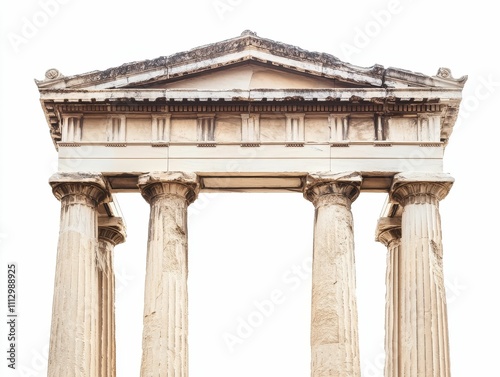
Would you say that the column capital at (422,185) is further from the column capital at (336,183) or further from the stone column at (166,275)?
the stone column at (166,275)

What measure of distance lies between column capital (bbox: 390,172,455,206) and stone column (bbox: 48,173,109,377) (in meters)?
9.60

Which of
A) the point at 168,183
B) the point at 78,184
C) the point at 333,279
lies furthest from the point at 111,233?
the point at 333,279

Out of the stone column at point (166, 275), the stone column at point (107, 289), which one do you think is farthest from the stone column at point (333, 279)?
the stone column at point (107, 289)

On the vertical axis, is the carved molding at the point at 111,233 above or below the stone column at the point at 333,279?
above

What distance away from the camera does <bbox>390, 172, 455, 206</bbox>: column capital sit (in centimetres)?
4581

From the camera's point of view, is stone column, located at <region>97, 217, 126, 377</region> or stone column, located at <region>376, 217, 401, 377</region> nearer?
stone column, located at <region>97, 217, 126, 377</region>

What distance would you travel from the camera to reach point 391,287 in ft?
165

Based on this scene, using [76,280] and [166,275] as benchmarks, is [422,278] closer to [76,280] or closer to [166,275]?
[166,275]

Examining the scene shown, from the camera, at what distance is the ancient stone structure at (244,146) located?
149ft

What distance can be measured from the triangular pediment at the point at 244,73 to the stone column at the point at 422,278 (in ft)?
11.3

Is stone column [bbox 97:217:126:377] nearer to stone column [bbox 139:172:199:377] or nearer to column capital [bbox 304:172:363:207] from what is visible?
stone column [bbox 139:172:199:377]

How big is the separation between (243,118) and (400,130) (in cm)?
514

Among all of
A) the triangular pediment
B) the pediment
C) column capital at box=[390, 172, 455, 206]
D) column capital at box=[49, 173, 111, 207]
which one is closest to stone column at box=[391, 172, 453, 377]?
column capital at box=[390, 172, 455, 206]

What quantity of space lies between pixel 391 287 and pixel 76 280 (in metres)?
11.5
